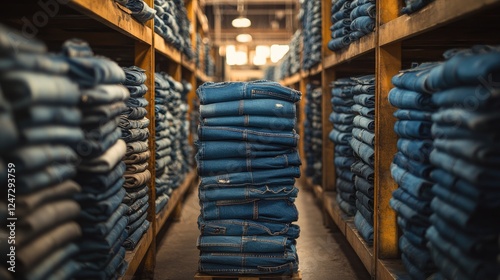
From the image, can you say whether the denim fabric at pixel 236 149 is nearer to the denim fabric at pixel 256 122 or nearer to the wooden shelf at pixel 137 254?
the denim fabric at pixel 256 122

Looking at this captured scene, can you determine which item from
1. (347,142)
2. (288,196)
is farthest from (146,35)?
(347,142)

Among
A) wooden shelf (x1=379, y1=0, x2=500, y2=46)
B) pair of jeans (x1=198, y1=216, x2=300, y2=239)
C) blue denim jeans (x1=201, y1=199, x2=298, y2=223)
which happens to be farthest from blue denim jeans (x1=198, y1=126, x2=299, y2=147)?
wooden shelf (x1=379, y1=0, x2=500, y2=46)

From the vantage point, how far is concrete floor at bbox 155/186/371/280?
5.15m

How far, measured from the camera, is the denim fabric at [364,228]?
4.61 metres

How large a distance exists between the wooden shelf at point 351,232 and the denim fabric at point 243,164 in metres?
1.08

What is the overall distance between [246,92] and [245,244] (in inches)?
42.6

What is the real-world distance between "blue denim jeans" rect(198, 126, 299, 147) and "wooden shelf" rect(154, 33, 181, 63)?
64.7 inches

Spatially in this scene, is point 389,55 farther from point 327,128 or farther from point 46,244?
point 327,128

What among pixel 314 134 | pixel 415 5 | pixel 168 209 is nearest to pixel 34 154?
pixel 415 5

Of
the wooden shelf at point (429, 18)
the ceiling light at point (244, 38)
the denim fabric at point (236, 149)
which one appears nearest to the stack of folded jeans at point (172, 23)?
the denim fabric at point (236, 149)

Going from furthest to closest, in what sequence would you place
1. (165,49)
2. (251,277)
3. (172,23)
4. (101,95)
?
(172,23), (165,49), (251,277), (101,95)

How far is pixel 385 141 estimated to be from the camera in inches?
166

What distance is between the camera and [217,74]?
1958 cm

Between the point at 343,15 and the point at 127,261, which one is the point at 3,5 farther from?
the point at 343,15
